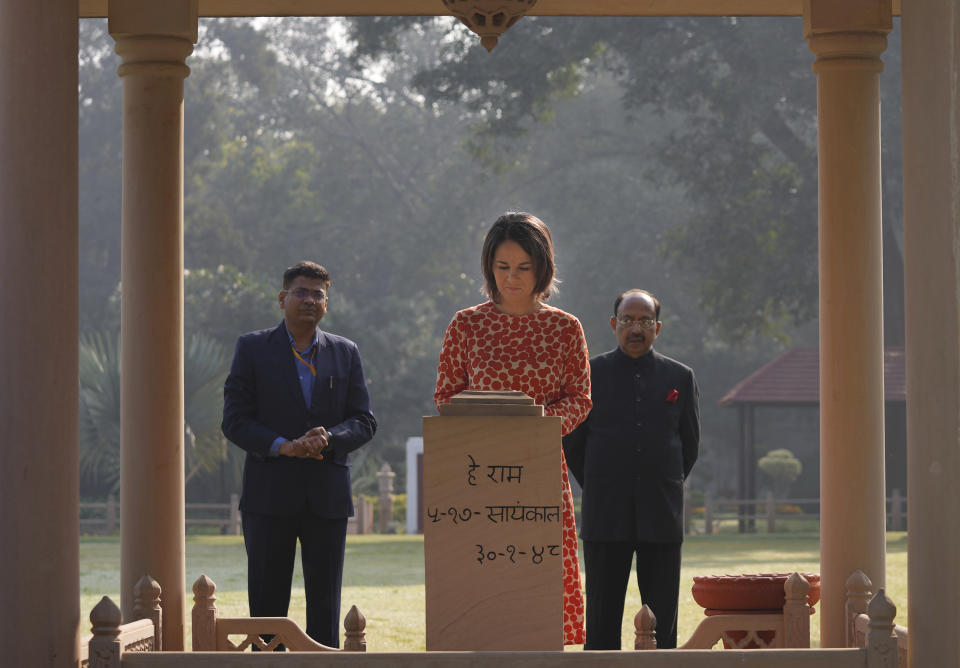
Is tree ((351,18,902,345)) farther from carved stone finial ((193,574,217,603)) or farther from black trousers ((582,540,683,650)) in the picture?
carved stone finial ((193,574,217,603))

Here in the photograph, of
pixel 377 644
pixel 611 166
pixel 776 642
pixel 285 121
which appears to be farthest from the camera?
pixel 285 121

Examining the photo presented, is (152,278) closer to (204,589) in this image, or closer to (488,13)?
(204,589)

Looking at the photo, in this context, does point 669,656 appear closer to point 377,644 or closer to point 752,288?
point 377,644

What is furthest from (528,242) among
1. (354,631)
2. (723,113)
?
(723,113)

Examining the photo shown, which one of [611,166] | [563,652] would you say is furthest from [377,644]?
[611,166]

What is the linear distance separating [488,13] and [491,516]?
8.91 ft

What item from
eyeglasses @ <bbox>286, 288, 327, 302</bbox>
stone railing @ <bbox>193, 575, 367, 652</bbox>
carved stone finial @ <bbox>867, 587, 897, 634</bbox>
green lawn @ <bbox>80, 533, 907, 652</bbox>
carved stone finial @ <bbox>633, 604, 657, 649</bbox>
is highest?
eyeglasses @ <bbox>286, 288, 327, 302</bbox>

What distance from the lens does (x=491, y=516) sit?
4223mm

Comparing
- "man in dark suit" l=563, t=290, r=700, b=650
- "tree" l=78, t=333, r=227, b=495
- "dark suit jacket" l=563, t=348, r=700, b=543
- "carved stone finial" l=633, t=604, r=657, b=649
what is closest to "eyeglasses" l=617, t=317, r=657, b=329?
"man in dark suit" l=563, t=290, r=700, b=650

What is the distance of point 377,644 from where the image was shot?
10.5m

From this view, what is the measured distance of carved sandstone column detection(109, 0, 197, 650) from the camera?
6.76 metres

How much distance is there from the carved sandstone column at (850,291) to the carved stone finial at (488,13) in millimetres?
1545

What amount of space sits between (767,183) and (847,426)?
83.2ft

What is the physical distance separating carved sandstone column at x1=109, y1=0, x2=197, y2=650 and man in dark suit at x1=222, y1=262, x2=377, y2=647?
0.48 m
